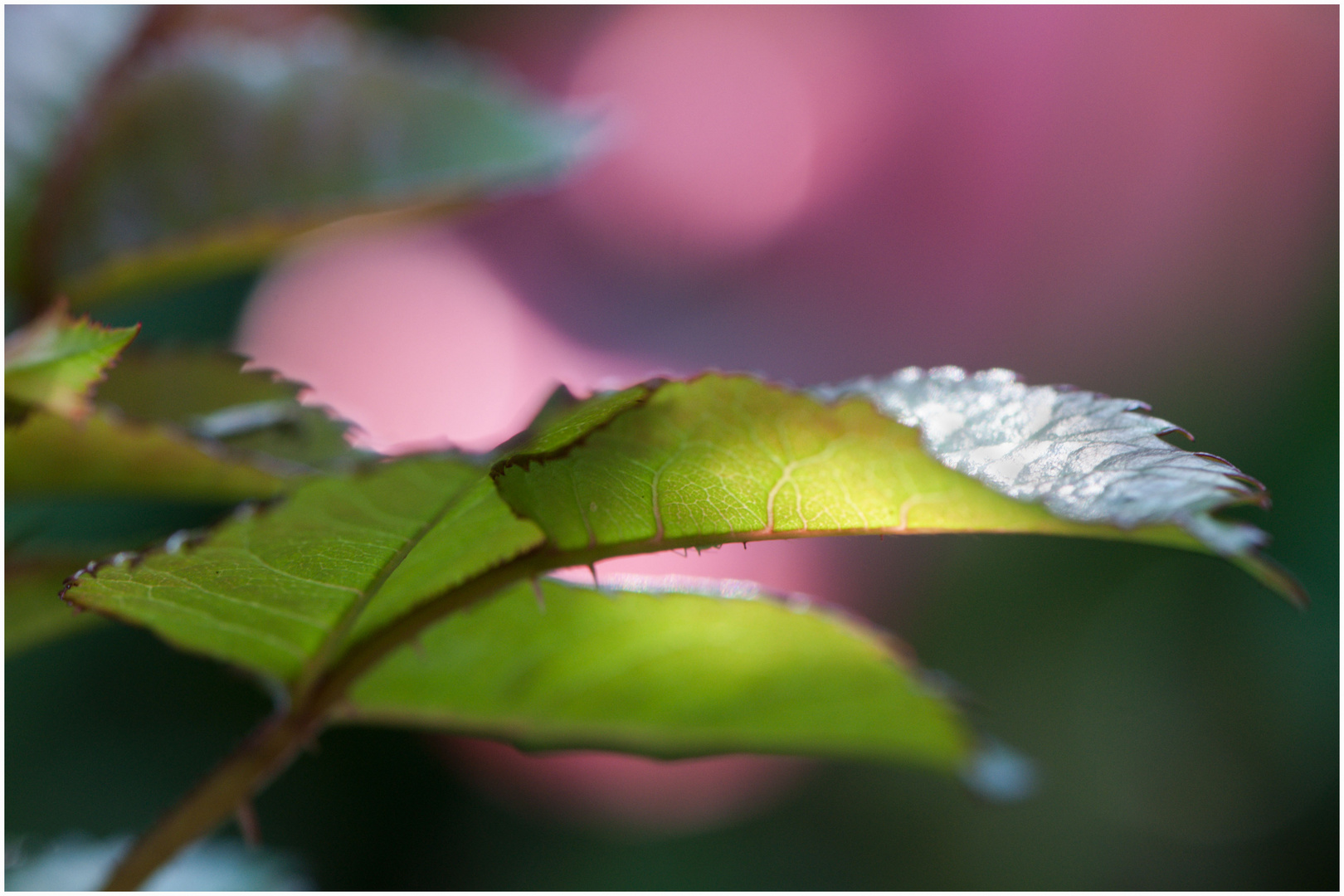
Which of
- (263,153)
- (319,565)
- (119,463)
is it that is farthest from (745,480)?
(263,153)

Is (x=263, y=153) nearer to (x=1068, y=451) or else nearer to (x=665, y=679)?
(x=665, y=679)

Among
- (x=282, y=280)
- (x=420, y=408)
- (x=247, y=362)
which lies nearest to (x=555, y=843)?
(x=420, y=408)

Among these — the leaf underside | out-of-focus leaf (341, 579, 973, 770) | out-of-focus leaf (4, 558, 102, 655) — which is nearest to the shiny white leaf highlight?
the leaf underside

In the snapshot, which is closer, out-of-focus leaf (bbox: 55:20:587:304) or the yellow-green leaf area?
the yellow-green leaf area

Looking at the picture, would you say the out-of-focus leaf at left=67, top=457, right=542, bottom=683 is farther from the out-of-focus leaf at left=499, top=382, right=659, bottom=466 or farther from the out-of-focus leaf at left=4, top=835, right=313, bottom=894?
the out-of-focus leaf at left=4, top=835, right=313, bottom=894

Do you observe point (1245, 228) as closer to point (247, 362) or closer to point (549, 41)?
Result: point (549, 41)

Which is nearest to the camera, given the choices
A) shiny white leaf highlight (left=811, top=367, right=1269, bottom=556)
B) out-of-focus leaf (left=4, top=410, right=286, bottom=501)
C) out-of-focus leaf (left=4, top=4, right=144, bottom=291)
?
shiny white leaf highlight (left=811, top=367, right=1269, bottom=556)
